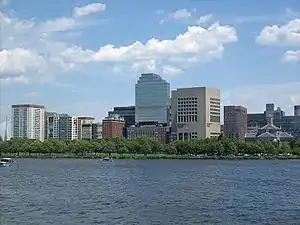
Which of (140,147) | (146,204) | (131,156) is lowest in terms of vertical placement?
(146,204)

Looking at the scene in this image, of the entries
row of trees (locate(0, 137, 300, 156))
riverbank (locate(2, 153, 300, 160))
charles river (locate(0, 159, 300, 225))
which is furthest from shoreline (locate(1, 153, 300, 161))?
charles river (locate(0, 159, 300, 225))

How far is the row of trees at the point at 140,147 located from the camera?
171875 mm

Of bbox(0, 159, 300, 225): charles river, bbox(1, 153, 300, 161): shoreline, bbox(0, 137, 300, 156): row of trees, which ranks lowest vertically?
bbox(0, 159, 300, 225): charles river

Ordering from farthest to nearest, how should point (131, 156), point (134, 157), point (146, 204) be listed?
point (131, 156)
point (134, 157)
point (146, 204)

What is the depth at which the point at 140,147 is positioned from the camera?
17438 centimetres

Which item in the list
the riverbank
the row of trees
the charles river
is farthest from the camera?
the row of trees

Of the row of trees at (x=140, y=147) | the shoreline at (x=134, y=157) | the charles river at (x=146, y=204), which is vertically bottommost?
the charles river at (x=146, y=204)

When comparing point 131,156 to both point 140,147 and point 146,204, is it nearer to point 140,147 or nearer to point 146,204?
point 140,147

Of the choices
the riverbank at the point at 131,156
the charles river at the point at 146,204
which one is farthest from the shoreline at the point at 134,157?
the charles river at the point at 146,204

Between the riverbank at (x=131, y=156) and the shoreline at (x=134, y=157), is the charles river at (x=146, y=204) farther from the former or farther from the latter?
the riverbank at (x=131, y=156)

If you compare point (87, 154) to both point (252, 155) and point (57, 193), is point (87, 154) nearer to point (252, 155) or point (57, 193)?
point (252, 155)

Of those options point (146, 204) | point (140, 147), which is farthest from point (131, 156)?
point (146, 204)

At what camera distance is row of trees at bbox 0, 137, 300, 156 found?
172 metres

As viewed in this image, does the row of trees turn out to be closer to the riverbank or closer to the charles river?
the riverbank
